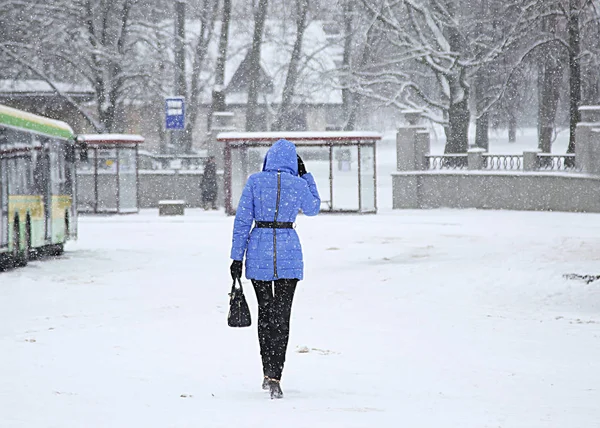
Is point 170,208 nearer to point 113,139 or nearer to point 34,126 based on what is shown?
point 113,139

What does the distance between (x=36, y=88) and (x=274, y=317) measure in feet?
145

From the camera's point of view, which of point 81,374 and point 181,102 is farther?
point 181,102

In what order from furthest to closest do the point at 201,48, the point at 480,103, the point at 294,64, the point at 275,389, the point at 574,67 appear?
the point at 201,48, the point at 480,103, the point at 294,64, the point at 574,67, the point at 275,389

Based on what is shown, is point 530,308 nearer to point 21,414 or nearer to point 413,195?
point 21,414

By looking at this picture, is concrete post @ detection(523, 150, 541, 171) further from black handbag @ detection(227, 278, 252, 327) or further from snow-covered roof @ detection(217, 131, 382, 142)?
black handbag @ detection(227, 278, 252, 327)

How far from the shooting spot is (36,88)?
50.9 meters

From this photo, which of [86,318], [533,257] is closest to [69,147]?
[533,257]

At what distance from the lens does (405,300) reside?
15367 mm

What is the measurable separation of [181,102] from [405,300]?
24.2 meters

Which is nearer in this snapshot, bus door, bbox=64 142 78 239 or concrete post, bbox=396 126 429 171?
bus door, bbox=64 142 78 239

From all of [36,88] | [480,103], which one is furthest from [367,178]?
[36,88]

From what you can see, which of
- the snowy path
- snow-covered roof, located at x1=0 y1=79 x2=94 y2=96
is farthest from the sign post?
the snowy path

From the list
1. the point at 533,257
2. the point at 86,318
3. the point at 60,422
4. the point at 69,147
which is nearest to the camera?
the point at 60,422

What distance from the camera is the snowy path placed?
25.1 ft
